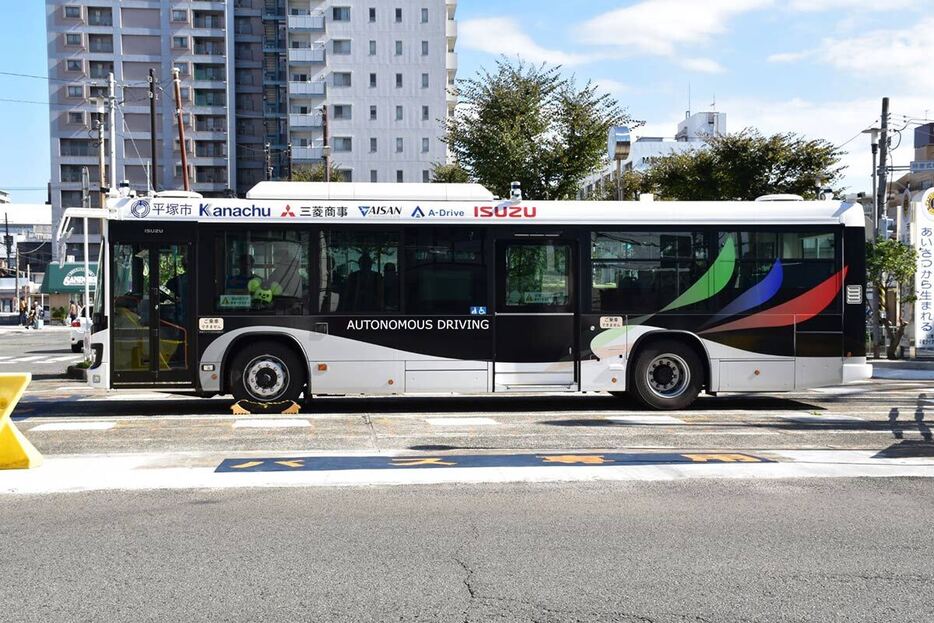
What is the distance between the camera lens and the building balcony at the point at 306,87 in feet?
293

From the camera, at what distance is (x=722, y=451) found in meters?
10.7

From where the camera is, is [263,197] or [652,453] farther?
[263,197]

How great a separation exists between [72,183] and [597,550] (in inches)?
3818

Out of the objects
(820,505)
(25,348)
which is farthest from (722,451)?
(25,348)

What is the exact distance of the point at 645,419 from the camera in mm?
13555

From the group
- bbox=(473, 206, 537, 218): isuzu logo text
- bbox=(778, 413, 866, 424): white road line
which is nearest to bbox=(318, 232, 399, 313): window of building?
bbox=(473, 206, 537, 218): isuzu logo text

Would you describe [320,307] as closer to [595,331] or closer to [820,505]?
[595,331]

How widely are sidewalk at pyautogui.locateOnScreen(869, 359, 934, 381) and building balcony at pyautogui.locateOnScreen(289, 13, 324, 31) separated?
73.7 meters

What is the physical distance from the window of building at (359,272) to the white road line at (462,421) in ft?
6.19

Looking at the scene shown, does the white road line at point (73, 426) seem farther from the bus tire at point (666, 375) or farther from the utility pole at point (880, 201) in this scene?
the utility pole at point (880, 201)

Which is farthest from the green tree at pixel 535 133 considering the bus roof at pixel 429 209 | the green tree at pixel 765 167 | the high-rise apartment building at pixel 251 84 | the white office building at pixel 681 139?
the white office building at pixel 681 139

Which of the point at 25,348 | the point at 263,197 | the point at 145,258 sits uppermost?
the point at 263,197

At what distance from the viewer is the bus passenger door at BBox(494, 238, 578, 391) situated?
14484 mm

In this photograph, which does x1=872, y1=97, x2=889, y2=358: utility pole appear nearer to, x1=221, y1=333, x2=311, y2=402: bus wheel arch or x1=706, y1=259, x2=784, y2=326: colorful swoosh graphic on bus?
x1=706, y1=259, x2=784, y2=326: colorful swoosh graphic on bus
